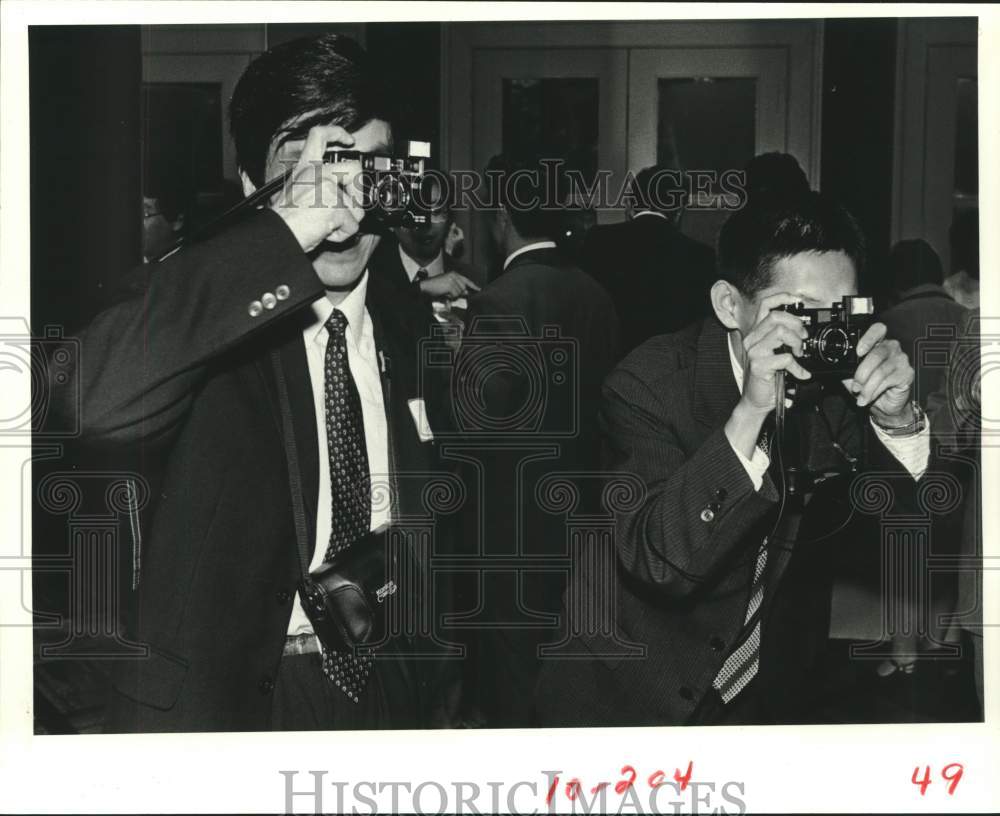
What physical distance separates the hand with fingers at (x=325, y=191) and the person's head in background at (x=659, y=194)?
58 centimetres

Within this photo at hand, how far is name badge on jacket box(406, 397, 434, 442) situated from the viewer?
2531 mm

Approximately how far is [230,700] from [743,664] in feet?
3.31

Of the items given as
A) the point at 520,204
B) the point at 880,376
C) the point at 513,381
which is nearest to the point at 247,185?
the point at 520,204

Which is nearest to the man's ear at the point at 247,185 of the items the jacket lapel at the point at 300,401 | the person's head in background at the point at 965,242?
the jacket lapel at the point at 300,401

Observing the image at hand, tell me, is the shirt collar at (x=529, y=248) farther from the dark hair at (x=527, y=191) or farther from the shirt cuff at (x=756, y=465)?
the shirt cuff at (x=756, y=465)

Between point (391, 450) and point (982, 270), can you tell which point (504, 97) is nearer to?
point (391, 450)

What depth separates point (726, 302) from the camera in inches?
100

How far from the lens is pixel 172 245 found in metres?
2.54

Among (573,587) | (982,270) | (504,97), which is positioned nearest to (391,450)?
(573,587)

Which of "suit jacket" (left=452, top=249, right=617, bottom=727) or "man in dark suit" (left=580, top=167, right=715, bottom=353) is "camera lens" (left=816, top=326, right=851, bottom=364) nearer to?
"man in dark suit" (left=580, top=167, right=715, bottom=353)

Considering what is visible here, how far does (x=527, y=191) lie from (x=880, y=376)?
0.81 metres

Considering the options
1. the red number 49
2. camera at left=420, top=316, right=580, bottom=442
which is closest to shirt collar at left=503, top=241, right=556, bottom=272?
camera at left=420, top=316, right=580, bottom=442

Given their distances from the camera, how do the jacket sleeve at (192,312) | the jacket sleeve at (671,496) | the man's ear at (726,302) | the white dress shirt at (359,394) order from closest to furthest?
the jacket sleeve at (192,312) < the jacket sleeve at (671,496) < the white dress shirt at (359,394) < the man's ear at (726,302)

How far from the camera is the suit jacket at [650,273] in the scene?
258 centimetres
